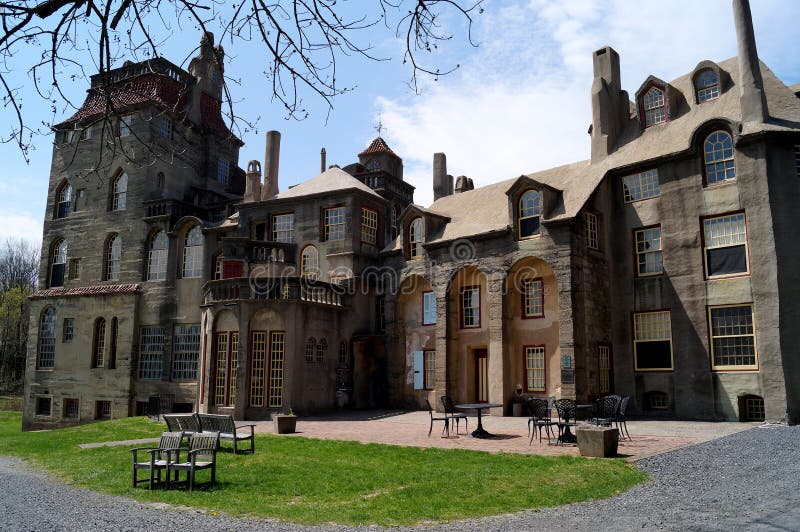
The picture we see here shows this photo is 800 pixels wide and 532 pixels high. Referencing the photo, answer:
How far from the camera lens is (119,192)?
37438 mm

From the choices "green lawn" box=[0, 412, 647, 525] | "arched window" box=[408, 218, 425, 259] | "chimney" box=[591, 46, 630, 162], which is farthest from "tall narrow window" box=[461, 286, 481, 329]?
"green lawn" box=[0, 412, 647, 525]

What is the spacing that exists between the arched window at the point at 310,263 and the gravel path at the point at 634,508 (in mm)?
19393

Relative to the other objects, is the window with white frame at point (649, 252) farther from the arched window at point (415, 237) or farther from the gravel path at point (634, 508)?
the gravel path at point (634, 508)

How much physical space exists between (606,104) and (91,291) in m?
30.3

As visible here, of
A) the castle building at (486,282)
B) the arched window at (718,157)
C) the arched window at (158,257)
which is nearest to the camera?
the castle building at (486,282)

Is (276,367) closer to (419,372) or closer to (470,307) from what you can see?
(419,372)

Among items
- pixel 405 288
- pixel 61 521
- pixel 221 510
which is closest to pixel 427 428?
pixel 405 288

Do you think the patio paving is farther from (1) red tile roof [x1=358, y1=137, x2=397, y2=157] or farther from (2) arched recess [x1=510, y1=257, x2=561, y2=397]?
(1) red tile roof [x1=358, y1=137, x2=397, y2=157]

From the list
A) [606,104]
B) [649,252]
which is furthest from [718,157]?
[606,104]

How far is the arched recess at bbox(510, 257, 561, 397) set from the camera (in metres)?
23.8

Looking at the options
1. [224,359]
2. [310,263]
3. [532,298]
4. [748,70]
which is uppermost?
[748,70]

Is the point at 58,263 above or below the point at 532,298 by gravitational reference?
above

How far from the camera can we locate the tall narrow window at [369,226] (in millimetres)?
30641

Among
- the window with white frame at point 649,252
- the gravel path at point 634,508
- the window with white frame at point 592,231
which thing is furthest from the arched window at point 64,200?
the window with white frame at point 649,252
